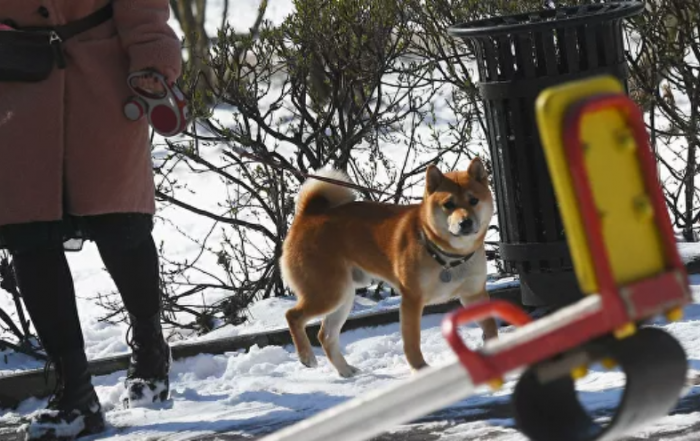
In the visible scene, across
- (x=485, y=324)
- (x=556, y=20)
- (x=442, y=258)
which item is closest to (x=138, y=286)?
(x=442, y=258)

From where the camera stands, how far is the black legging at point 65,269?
163 inches

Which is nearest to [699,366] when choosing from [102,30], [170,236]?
[102,30]

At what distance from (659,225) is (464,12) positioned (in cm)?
459

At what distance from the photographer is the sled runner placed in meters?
1.80

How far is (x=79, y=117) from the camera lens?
4.08 m

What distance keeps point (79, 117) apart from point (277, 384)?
133 centimetres

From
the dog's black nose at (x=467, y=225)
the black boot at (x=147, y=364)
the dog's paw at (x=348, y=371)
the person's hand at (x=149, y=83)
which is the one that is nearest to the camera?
the person's hand at (x=149, y=83)

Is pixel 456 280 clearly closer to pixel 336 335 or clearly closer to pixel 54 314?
pixel 336 335

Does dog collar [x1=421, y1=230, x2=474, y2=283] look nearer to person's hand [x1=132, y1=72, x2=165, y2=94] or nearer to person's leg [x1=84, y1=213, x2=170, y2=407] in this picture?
person's leg [x1=84, y1=213, x2=170, y2=407]

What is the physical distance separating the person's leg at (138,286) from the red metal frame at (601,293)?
2545 millimetres

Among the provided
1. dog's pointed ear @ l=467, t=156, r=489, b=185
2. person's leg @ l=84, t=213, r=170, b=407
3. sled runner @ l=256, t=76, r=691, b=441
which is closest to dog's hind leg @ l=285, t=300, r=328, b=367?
person's leg @ l=84, t=213, r=170, b=407

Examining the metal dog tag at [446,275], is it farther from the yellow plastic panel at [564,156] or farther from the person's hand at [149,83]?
the yellow plastic panel at [564,156]

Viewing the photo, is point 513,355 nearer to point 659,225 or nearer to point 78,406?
point 659,225

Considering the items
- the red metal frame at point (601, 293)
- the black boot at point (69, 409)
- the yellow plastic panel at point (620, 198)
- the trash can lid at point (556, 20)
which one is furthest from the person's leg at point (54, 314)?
the yellow plastic panel at point (620, 198)
